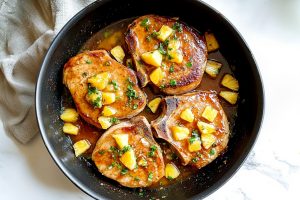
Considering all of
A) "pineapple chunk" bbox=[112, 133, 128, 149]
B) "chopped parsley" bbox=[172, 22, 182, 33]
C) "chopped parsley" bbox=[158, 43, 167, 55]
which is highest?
"chopped parsley" bbox=[172, 22, 182, 33]

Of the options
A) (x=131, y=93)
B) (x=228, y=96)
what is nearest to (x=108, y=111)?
(x=131, y=93)

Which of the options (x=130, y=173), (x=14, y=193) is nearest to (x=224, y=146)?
(x=130, y=173)

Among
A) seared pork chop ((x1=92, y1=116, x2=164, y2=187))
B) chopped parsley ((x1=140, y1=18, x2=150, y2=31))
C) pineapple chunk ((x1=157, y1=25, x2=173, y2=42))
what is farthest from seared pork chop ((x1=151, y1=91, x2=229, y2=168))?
chopped parsley ((x1=140, y1=18, x2=150, y2=31))

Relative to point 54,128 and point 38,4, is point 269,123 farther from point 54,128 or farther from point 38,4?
point 38,4

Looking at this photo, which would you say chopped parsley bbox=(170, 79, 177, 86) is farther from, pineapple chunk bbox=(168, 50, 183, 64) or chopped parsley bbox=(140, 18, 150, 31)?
chopped parsley bbox=(140, 18, 150, 31)

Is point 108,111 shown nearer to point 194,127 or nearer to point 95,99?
point 95,99

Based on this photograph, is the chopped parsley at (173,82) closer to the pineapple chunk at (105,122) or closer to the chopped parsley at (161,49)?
the chopped parsley at (161,49)
